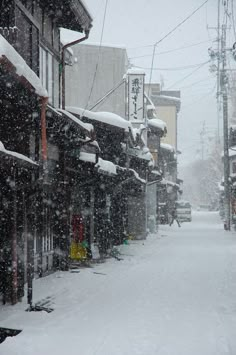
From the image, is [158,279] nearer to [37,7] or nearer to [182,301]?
[182,301]

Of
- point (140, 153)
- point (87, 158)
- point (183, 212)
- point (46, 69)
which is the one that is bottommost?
point (183, 212)

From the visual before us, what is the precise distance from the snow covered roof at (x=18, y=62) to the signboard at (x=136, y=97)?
54.9ft

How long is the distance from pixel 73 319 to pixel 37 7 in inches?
329

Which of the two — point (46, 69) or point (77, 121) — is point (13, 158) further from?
point (46, 69)

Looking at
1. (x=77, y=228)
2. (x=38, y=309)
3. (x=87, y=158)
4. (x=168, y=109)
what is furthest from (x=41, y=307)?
(x=168, y=109)

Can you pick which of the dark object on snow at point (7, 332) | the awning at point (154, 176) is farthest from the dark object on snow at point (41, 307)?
the awning at point (154, 176)

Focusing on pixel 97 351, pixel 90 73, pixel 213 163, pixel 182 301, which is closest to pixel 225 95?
pixel 90 73

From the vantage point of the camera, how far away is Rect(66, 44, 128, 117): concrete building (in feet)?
90.0

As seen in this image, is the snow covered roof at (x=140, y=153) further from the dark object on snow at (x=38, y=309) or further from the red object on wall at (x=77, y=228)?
the dark object on snow at (x=38, y=309)

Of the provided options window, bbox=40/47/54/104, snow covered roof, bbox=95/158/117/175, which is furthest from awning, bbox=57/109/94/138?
snow covered roof, bbox=95/158/117/175

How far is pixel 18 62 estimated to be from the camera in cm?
704

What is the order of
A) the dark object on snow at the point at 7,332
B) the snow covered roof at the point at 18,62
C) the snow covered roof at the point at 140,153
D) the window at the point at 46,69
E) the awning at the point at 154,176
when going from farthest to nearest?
1. the awning at the point at 154,176
2. the snow covered roof at the point at 140,153
3. the window at the point at 46,69
4. the dark object on snow at the point at 7,332
5. the snow covered roof at the point at 18,62

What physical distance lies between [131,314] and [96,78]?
20686mm

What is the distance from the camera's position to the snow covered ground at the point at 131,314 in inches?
265
